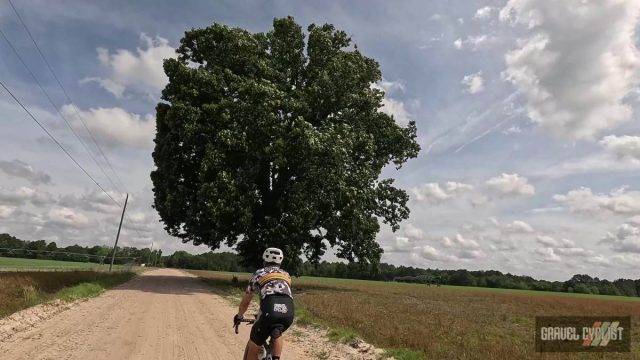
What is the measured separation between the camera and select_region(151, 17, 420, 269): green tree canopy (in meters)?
29.6

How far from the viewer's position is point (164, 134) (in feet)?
113

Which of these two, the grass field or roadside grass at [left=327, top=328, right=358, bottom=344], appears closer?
roadside grass at [left=327, top=328, right=358, bottom=344]

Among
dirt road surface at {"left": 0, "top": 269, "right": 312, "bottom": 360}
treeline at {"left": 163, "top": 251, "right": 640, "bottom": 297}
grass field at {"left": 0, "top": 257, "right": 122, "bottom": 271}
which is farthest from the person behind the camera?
treeline at {"left": 163, "top": 251, "right": 640, "bottom": 297}

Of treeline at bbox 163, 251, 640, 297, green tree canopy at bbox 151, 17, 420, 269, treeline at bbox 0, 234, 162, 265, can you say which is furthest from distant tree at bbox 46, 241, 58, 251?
green tree canopy at bbox 151, 17, 420, 269

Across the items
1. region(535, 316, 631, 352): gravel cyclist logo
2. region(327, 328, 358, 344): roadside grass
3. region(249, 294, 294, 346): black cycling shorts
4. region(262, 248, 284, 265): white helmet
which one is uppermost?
region(262, 248, 284, 265): white helmet

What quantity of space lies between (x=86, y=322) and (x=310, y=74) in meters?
25.3

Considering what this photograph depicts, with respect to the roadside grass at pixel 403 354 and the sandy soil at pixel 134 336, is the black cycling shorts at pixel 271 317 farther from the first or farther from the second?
the roadside grass at pixel 403 354

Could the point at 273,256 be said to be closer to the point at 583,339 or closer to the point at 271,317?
the point at 271,317

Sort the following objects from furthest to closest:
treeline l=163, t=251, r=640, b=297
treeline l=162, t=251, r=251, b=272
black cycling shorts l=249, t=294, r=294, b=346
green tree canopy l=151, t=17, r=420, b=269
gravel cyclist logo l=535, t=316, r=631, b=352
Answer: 1. treeline l=162, t=251, r=251, b=272
2. treeline l=163, t=251, r=640, b=297
3. green tree canopy l=151, t=17, r=420, b=269
4. gravel cyclist logo l=535, t=316, r=631, b=352
5. black cycling shorts l=249, t=294, r=294, b=346

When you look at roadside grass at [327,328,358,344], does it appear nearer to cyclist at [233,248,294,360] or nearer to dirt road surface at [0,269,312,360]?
dirt road surface at [0,269,312,360]

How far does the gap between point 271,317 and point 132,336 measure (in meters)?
7.62

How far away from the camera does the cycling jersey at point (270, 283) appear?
633cm

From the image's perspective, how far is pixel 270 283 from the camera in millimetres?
6430

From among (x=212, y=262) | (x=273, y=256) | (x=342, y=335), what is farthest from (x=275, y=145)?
(x=212, y=262)
